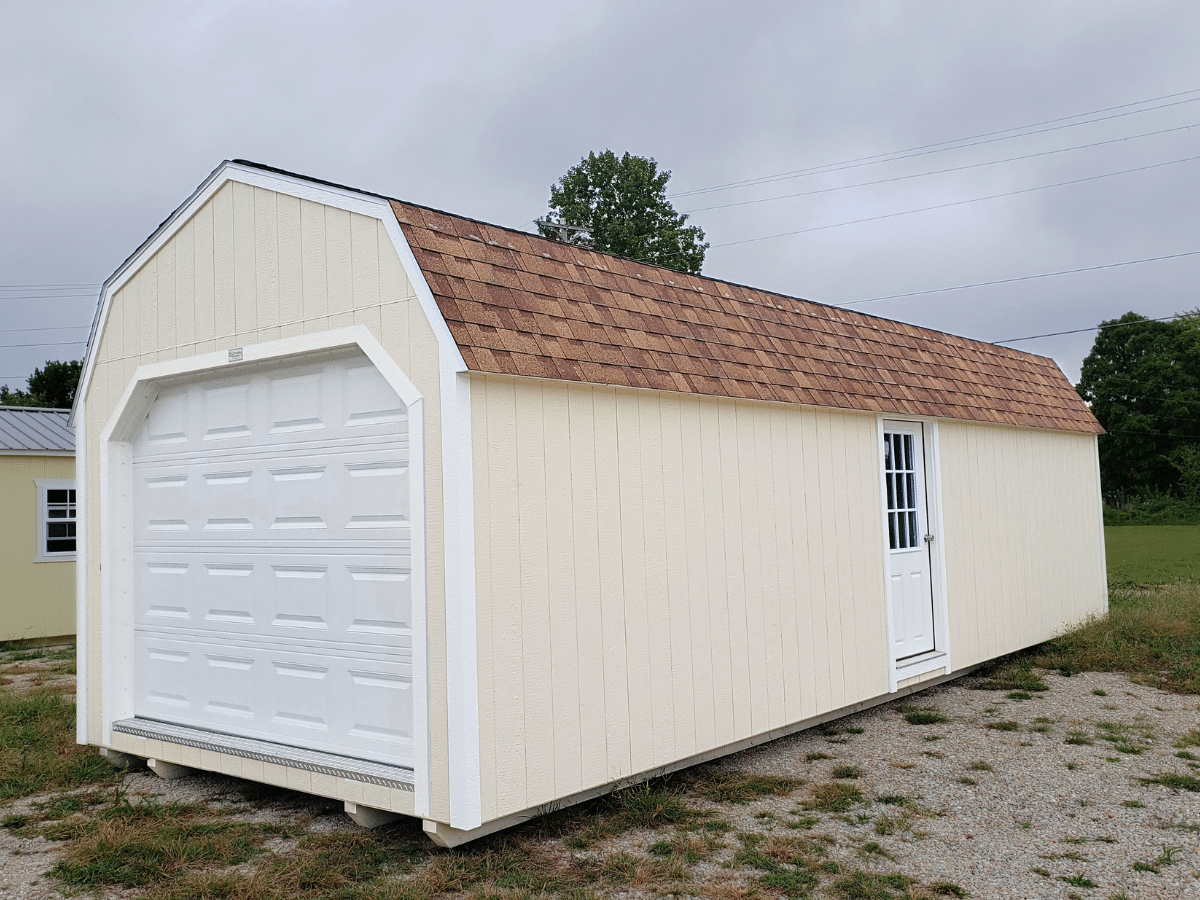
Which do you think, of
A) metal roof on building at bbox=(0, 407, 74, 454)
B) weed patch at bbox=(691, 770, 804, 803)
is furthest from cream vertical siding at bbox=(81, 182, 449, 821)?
metal roof on building at bbox=(0, 407, 74, 454)

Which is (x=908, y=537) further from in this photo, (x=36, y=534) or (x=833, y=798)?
(x=36, y=534)

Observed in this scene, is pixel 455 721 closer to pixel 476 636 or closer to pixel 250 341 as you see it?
pixel 476 636

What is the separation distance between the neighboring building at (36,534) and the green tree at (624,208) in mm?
20420

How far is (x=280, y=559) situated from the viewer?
5270mm

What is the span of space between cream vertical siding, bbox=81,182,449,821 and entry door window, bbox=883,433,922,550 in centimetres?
427

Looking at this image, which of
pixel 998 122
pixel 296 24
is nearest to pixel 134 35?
pixel 296 24

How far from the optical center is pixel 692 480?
5.45m

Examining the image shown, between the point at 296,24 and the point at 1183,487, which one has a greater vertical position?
the point at 296,24

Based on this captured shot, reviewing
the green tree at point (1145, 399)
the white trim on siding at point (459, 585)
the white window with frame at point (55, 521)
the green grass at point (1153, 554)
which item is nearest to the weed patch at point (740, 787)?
the white trim on siding at point (459, 585)

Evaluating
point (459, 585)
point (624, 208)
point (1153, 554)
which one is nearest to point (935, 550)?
point (459, 585)

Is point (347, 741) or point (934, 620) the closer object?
point (347, 741)

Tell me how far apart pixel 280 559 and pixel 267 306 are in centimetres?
140

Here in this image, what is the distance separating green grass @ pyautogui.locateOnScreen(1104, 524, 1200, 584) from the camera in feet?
55.9

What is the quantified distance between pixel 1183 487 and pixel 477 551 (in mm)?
45035
